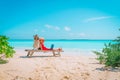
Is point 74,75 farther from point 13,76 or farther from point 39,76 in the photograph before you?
point 13,76

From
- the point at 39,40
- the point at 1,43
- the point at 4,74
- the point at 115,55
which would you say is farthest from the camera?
the point at 39,40

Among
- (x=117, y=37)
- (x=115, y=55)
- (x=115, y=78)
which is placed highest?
(x=117, y=37)

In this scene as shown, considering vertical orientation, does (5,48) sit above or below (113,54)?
above

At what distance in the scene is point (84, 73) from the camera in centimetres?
731

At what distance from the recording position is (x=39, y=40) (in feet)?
45.9

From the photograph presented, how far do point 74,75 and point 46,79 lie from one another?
3.23 ft

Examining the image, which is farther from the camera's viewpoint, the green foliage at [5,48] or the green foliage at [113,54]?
the green foliage at [5,48]

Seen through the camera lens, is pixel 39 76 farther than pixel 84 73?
No

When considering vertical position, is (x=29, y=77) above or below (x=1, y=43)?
below

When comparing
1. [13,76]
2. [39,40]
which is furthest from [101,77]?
[39,40]

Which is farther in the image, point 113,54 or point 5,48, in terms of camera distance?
point 5,48

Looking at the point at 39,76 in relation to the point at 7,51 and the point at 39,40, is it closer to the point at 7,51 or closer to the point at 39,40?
the point at 7,51

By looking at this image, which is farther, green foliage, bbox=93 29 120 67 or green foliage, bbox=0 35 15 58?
green foliage, bbox=0 35 15 58

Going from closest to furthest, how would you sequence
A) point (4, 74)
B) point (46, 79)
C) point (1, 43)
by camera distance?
point (46, 79) < point (4, 74) < point (1, 43)
